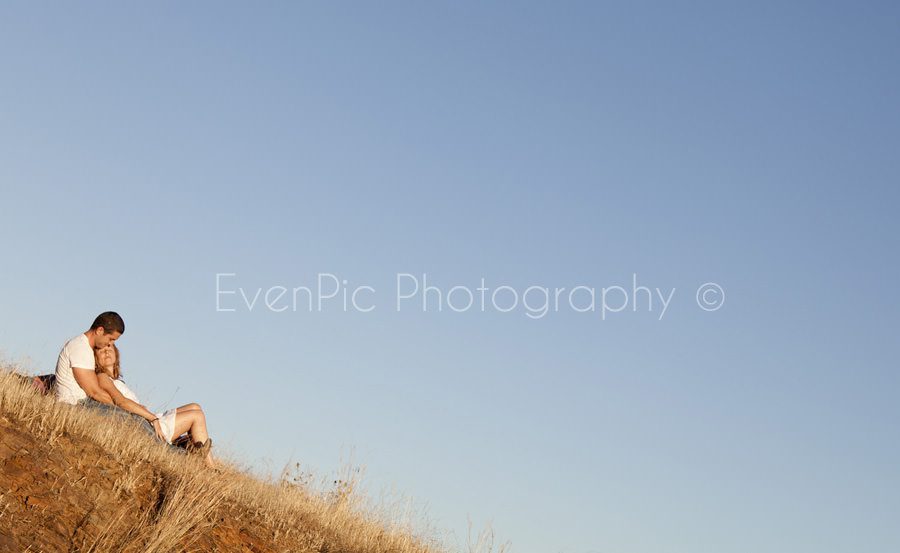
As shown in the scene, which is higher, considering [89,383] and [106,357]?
[106,357]

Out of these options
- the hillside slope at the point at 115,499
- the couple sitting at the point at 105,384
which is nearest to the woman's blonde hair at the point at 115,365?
the couple sitting at the point at 105,384

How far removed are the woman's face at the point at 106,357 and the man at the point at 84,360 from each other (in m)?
0.17

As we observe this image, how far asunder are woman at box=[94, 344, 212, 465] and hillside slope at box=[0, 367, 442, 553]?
35.3 inches

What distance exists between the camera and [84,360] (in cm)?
1056

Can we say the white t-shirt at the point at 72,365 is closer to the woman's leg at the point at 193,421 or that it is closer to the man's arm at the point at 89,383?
the man's arm at the point at 89,383

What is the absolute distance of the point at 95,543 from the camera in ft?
23.3

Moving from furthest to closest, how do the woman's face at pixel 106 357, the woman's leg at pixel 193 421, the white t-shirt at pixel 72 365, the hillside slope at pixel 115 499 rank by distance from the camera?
the woman's leg at pixel 193 421 < the woman's face at pixel 106 357 < the white t-shirt at pixel 72 365 < the hillside slope at pixel 115 499

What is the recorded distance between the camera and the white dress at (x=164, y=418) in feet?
37.0

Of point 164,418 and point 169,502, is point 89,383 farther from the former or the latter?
point 169,502

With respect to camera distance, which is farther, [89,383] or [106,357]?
[106,357]

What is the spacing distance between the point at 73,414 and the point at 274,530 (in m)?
2.07

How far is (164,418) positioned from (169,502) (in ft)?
11.9

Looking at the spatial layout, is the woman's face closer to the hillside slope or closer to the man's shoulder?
the man's shoulder

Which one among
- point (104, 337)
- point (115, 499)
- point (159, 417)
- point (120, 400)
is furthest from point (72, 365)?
point (115, 499)
